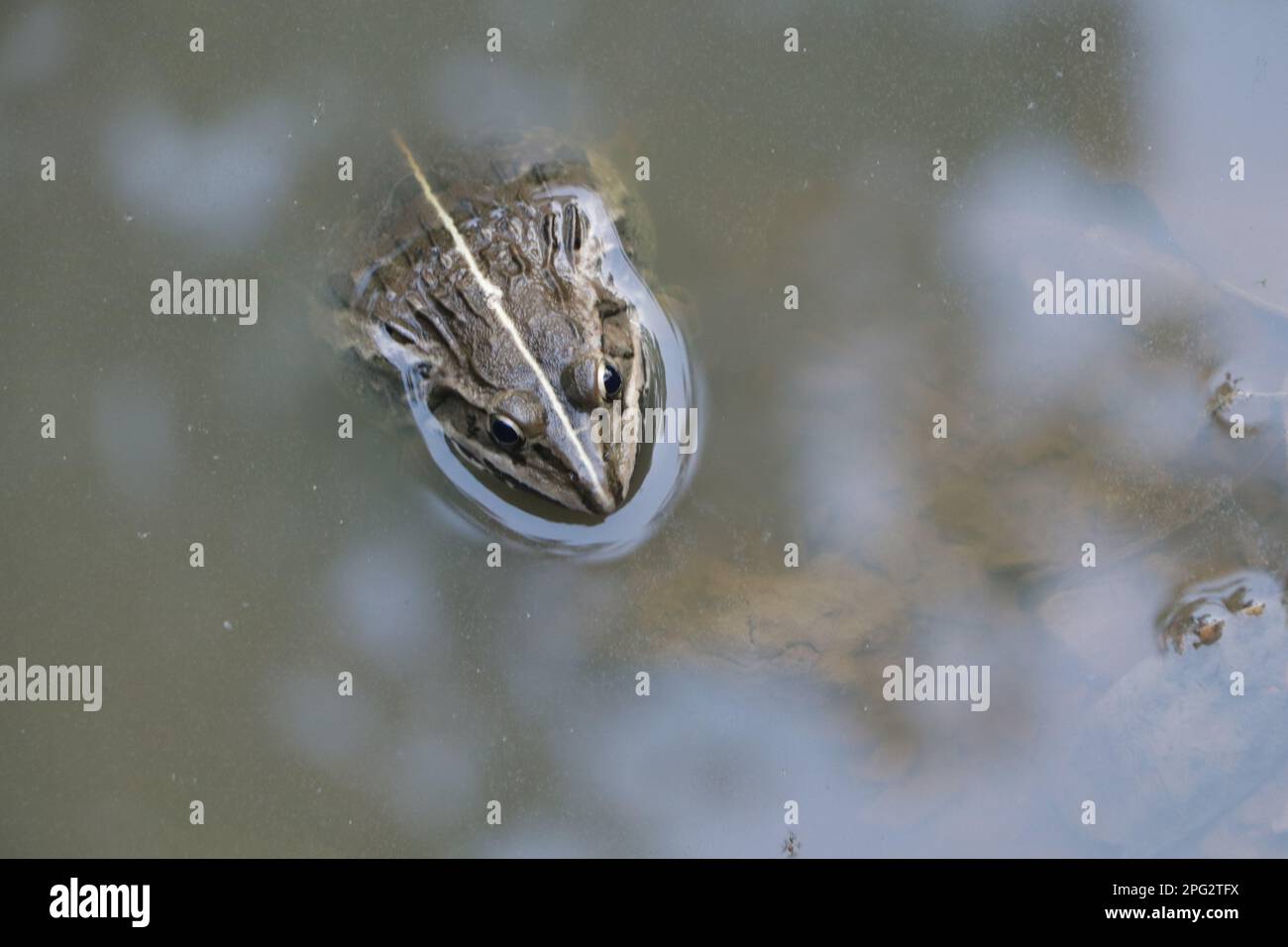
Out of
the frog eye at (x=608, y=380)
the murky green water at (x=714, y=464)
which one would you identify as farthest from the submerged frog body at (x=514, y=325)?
the murky green water at (x=714, y=464)

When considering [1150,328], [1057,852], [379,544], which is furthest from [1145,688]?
[379,544]

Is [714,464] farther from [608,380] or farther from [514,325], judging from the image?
[514,325]

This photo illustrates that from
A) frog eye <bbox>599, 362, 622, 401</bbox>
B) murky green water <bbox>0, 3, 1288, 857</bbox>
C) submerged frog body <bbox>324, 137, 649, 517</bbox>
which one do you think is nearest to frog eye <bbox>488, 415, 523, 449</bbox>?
submerged frog body <bbox>324, 137, 649, 517</bbox>

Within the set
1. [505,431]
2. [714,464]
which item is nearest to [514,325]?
[505,431]

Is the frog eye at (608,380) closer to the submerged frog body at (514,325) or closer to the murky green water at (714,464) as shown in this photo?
the submerged frog body at (514,325)

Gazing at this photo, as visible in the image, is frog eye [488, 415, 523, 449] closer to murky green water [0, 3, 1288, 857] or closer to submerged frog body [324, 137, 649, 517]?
submerged frog body [324, 137, 649, 517]
